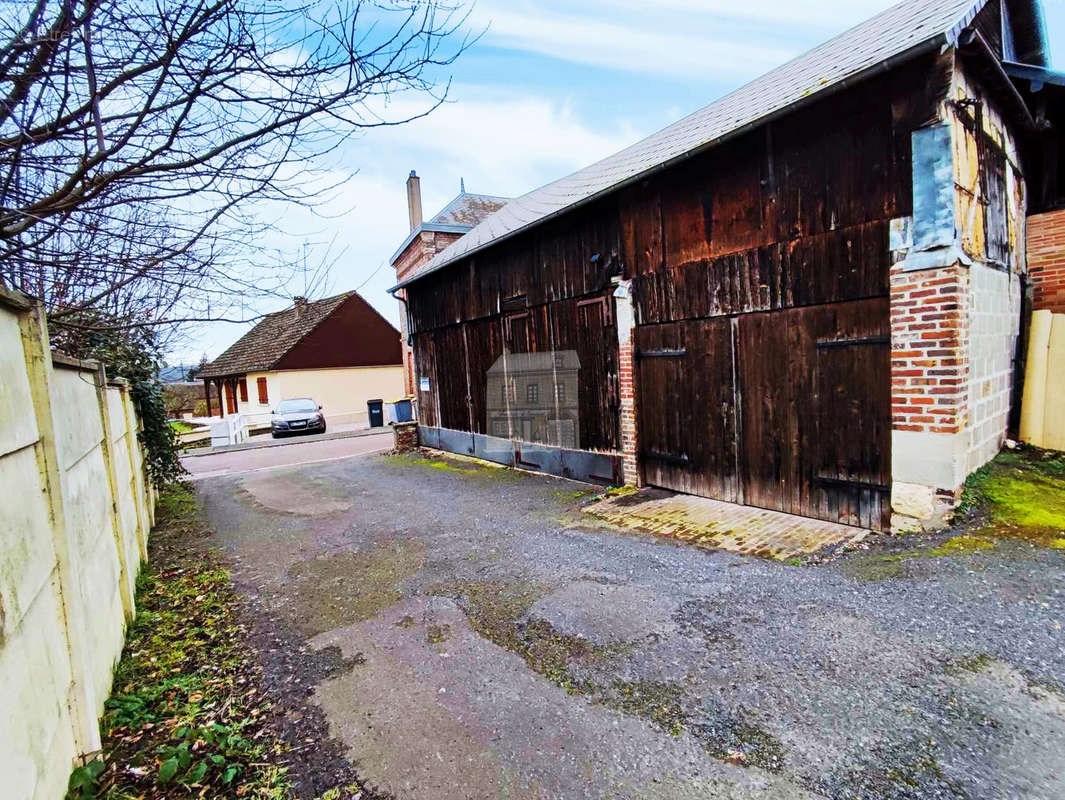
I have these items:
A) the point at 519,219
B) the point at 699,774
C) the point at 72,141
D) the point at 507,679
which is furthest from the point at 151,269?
the point at 519,219

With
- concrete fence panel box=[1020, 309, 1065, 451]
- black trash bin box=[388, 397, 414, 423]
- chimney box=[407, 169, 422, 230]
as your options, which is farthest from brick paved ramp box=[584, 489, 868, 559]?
chimney box=[407, 169, 422, 230]

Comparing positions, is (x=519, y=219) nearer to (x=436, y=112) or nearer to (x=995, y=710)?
(x=436, y=112)

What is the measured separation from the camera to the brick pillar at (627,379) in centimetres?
709

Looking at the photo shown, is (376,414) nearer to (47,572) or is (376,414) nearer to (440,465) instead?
(440,465)

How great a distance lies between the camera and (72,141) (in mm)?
2869

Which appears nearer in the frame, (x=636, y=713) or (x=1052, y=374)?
(x=636, y=713)

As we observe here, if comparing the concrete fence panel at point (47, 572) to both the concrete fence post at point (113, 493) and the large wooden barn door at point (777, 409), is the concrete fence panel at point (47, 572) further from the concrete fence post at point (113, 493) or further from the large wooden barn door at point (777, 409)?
the large wooden barn door at point (777, 409)

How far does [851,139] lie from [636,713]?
5038 mm

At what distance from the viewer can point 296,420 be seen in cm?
2017

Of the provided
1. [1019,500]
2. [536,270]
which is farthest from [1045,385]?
[536,270]

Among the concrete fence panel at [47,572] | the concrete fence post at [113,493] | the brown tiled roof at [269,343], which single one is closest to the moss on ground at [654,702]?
the concrete fence panel at [47,572]

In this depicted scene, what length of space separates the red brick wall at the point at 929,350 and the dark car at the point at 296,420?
1966cm

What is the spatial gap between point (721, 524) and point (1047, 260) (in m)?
5.31

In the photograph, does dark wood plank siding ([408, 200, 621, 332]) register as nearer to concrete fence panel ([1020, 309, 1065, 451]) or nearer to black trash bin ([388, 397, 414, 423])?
black trash bin ([388, 397, 414, 423])
